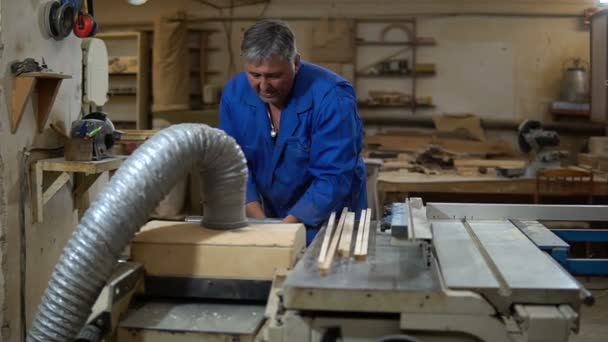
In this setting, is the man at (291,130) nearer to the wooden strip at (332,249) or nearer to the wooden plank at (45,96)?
the wooden strip at (332,249)

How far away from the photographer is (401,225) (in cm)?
140

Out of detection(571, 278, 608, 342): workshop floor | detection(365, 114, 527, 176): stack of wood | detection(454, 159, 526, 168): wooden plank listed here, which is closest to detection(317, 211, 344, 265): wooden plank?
detection(571, 278, 608, 342): workshop floor

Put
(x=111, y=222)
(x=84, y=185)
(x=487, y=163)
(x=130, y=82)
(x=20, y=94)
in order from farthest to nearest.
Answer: (x=130, y=82)
(x=487, y=163)
(x=84, y=185)
(x=20, y=94)
(x=111, y=222)

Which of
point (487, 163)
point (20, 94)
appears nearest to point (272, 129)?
point (20, 94)

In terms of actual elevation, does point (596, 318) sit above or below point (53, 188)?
below

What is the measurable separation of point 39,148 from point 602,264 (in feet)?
6.70

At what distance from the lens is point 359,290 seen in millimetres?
1135

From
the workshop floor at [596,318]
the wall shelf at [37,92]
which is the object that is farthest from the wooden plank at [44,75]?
the workshop floor at [596,318]

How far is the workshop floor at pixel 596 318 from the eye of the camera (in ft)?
10.6

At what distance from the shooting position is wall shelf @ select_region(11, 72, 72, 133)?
2318 millimetres

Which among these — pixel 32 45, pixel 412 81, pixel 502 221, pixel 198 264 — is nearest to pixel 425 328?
pixel 198 264

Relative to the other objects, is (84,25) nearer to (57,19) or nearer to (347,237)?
(57,19)

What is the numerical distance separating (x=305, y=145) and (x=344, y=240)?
66 cm

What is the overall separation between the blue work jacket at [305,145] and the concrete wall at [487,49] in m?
3.84
